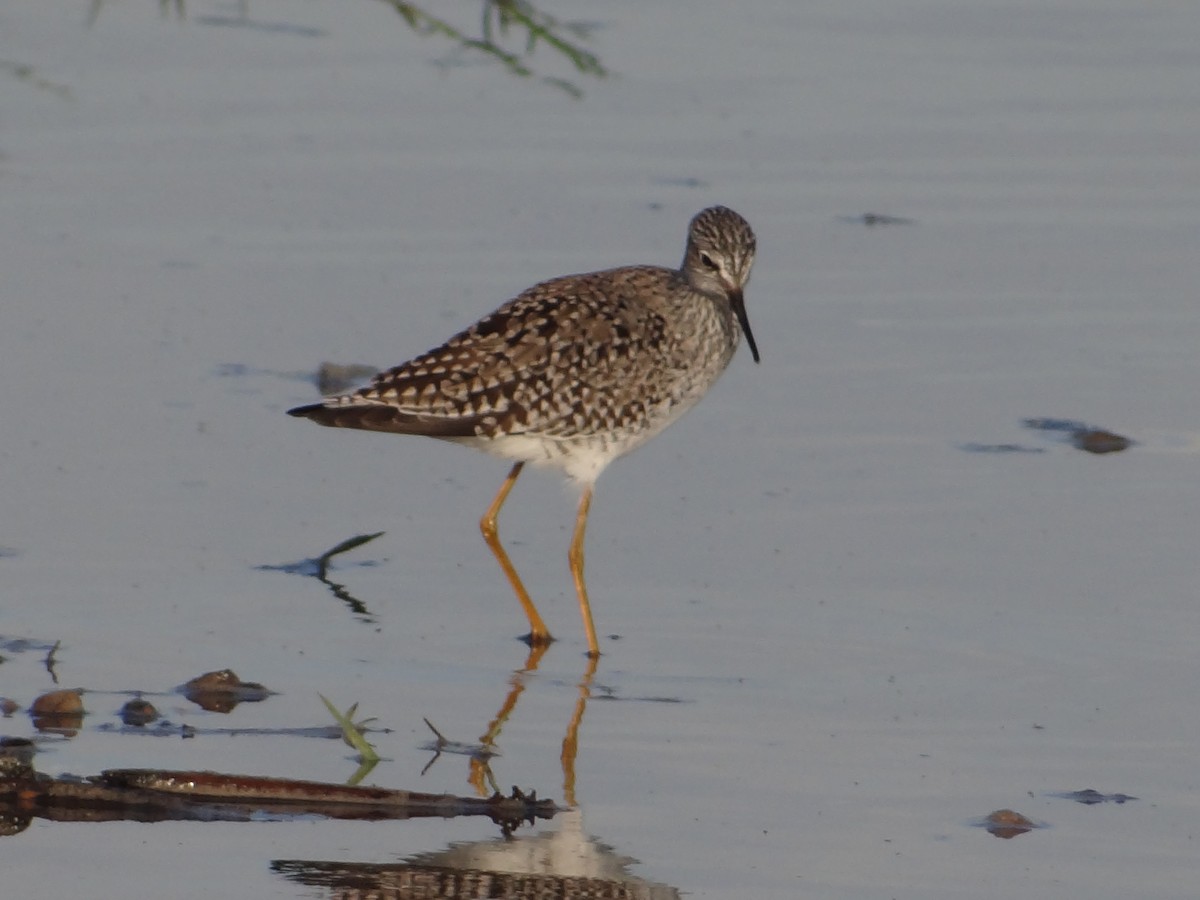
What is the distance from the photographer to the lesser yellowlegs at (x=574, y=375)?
8.03m

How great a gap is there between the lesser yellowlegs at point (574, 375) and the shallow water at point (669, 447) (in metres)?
0.36

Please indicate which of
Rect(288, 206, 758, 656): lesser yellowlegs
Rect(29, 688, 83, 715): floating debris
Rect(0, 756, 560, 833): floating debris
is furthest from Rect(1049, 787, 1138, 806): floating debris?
Rect(29, 688, 83, 715): floating debris

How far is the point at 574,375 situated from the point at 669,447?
1.23 meters

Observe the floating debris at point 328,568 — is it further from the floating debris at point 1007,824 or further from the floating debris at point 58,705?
the floating debris at point 1007,824

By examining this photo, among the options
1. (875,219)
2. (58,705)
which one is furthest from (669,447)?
(58,705)

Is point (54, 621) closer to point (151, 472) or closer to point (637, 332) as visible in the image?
point (151, 472)

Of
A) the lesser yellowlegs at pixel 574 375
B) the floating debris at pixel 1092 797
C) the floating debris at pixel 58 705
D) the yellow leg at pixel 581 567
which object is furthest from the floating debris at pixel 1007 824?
the floating debris at pixel 58 705

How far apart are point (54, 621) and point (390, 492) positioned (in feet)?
5.64

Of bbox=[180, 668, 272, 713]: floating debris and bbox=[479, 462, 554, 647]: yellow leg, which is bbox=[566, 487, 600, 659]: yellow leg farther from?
bbox=[180, 668, 272, 713]: floating debris

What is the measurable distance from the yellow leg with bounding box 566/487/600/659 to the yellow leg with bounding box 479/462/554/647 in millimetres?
131

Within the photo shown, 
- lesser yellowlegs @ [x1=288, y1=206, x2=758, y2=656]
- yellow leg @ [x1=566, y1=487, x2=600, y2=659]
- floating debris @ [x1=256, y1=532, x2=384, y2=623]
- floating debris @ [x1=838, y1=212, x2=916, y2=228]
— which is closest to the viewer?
yellow leg @ [x1=566, y1=487, x2=600, y2=659]

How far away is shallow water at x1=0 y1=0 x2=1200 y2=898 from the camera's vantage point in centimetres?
622

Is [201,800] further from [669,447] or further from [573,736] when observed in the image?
[669,447]

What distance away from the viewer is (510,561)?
8.33 meters
